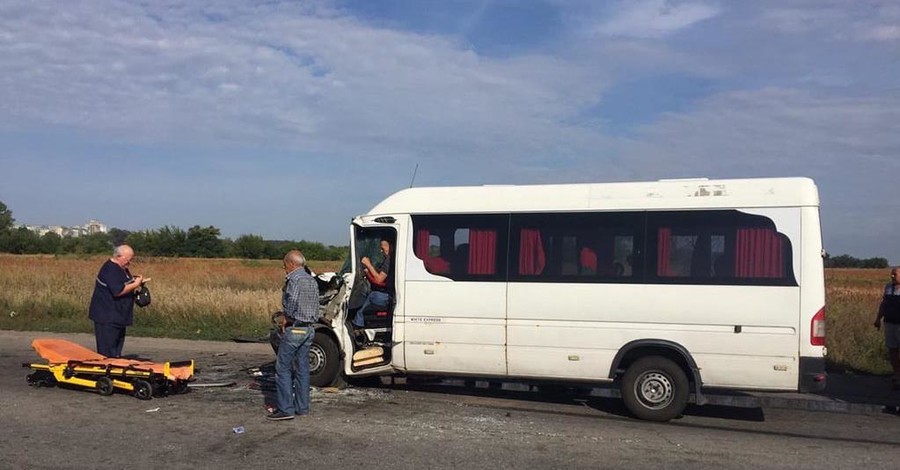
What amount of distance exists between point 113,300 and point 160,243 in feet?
190

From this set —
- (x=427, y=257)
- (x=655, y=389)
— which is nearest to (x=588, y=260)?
(x=655, y=389)

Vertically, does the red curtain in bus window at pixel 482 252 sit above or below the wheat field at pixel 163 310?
above

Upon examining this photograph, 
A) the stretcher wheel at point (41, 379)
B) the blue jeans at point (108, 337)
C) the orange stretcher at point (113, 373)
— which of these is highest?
the blue jeans at point (108, 337)

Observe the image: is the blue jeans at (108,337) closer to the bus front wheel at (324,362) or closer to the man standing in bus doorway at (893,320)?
the bus front wheel at (324,362)

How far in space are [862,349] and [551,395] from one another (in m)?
6.62

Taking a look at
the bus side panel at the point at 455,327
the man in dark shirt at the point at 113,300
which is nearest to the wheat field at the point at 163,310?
the man in dark shirt at the point at 113,300

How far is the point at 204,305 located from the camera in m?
18.6

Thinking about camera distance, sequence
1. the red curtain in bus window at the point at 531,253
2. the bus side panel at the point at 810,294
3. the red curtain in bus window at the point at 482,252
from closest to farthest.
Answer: the bus side panel at the point at 810,294, the red curtain in bus window at the point at 531,253, the red curtain in bus window at the point at 482,252

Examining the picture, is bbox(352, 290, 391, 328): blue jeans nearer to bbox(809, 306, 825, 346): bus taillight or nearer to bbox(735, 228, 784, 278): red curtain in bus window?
bbox(735, 228, 784, 278): red curtain in bus window

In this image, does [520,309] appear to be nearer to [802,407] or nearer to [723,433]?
[723,433]

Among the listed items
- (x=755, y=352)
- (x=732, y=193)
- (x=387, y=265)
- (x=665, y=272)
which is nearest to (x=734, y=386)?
(x=755, y=352)

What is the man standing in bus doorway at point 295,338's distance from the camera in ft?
27.2

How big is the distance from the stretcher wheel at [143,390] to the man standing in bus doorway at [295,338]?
1749 millimetres

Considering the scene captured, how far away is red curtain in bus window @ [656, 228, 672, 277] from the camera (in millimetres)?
8844
